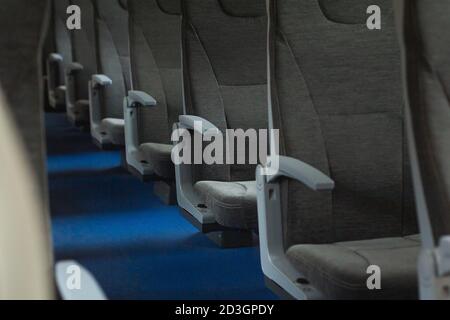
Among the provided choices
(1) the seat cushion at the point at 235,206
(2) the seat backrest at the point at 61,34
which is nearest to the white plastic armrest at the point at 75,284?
(1) the seat cushion at the point at 235,206

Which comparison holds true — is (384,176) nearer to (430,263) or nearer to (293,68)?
(293,68)

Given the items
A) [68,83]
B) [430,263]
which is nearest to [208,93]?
[430,263]

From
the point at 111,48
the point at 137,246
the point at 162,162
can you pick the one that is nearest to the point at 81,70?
the point at 111,48

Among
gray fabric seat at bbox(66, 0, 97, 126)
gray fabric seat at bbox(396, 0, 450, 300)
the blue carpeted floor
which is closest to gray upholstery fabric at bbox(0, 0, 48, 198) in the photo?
gray fabric seat at bbox(396, 0, 450, 300)

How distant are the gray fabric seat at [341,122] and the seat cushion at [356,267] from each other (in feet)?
0.14

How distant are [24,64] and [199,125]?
76.7 inches

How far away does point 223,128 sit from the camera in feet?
10.8

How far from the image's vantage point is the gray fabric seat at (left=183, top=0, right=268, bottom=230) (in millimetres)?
3307

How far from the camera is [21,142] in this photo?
3.85 feet

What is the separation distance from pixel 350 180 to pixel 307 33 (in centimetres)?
44

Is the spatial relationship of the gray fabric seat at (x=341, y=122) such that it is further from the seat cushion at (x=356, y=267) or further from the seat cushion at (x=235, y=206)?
the seat cushion at (x=235, y=206)

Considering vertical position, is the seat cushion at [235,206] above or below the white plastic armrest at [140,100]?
below

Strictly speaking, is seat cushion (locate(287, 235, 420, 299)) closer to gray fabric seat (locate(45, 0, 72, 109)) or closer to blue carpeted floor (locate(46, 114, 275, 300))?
blue carpeted floor (locate(46, 114, 275, 300))

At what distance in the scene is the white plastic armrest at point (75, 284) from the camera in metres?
1.22
